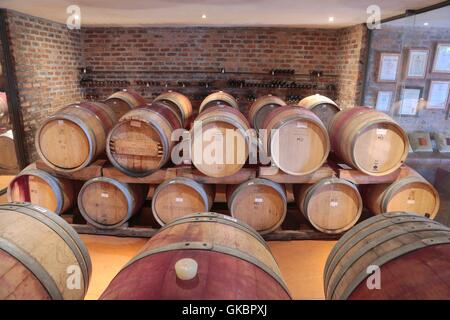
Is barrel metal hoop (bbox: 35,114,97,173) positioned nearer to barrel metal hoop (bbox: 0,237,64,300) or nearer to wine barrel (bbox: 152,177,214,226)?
wine barrel (bbox: 152,177,214,226)

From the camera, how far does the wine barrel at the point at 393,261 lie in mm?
1185

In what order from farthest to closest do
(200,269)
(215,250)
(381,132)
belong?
(381,132)
(215,250)
(200,269)

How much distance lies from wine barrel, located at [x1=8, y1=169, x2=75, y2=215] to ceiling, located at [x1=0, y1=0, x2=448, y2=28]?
7.24 ft

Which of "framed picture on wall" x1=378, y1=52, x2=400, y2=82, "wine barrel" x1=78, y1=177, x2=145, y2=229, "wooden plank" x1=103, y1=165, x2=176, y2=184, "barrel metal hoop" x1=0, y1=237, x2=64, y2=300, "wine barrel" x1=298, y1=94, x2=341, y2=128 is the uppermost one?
"framed picture on wall" x1=378, y1=52, x2=400, y2=82

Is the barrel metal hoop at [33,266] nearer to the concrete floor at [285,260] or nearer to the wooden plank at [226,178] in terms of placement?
the concrete floor at [285,260]

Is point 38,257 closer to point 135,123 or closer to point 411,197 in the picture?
point 135,123

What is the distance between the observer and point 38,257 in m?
1.60

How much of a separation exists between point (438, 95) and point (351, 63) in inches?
59.5

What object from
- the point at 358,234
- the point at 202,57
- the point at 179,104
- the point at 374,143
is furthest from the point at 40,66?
the point at 358,234

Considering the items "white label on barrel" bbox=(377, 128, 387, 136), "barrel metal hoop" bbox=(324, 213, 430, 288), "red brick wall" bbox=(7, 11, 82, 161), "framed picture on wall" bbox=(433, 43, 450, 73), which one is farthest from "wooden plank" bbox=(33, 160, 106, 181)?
"framed picture on wall" bbox=(433, 43, 450, 73)

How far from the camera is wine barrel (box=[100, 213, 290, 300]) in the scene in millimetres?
1110
